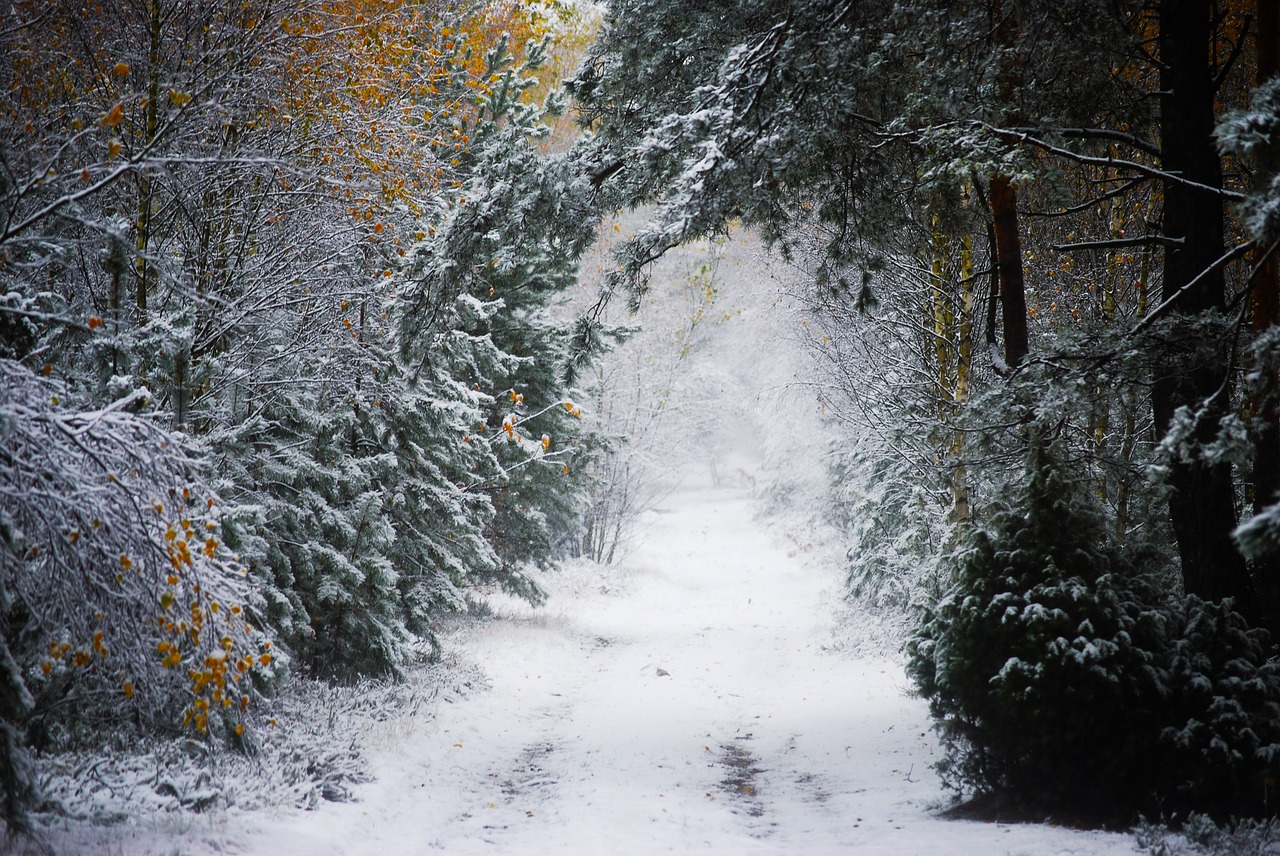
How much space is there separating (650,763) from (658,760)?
0.16 m

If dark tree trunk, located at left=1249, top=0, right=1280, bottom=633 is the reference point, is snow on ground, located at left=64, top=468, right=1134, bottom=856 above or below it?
below

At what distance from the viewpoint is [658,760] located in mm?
7742

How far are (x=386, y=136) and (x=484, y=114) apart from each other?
6.30 m

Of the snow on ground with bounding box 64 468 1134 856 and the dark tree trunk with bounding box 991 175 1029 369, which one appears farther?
the dark tree trunk with bounding box 991 175 1029 369

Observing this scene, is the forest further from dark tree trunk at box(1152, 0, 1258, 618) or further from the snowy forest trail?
the snowy forest trail

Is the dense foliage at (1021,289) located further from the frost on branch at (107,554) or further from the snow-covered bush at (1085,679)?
the frost on branch at (107,554)

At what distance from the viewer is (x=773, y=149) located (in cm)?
555

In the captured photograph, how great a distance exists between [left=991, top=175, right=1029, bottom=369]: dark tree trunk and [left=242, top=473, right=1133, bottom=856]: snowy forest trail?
408 centimetres

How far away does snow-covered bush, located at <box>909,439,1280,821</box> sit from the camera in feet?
16.2

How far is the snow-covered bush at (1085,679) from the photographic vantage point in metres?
4.94

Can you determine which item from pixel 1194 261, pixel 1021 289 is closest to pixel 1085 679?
pixel 1194 261

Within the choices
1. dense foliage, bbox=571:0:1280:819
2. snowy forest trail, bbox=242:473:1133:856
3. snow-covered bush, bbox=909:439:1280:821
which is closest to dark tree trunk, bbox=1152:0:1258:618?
dense foliage, bbox=571:0:1280:819

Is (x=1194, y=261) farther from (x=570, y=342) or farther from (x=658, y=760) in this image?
(x=658, y=760)

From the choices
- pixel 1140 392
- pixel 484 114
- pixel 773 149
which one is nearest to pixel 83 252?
pixel 773 149
